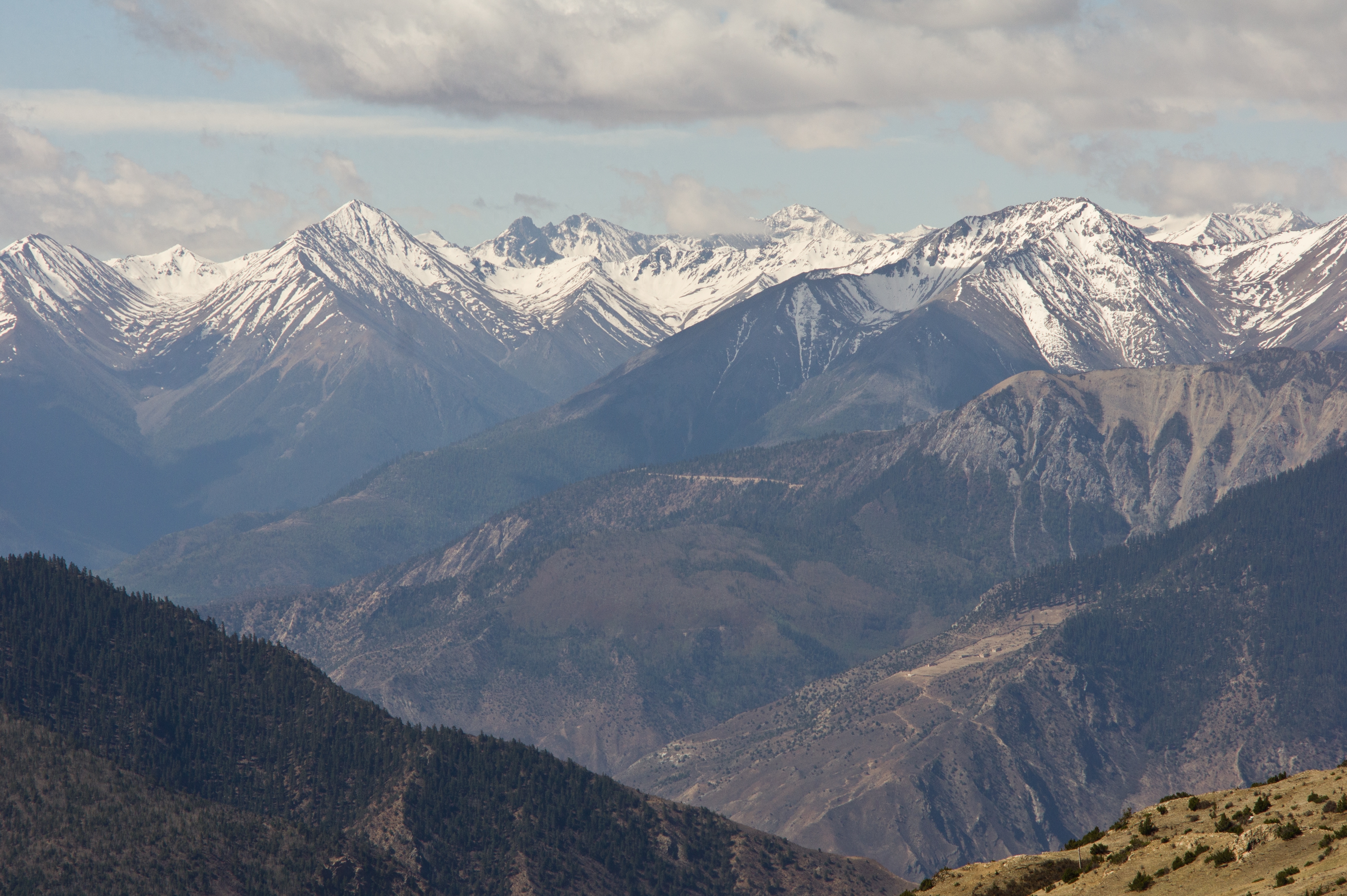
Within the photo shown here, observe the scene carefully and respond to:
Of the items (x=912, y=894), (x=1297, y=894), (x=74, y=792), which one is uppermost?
(x=74, y=792)

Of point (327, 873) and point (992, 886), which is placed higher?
point (327, 873)

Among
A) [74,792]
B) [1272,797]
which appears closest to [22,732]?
[74,792]

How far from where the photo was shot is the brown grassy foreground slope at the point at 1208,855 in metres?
77.1

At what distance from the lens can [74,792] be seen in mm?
188125

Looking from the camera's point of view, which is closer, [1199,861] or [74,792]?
[1199,861]

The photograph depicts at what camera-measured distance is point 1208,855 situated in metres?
82.5

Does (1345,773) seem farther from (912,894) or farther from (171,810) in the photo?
(171,810)

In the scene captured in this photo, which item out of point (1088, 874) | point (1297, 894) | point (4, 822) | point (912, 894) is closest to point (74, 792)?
point (4, 822)

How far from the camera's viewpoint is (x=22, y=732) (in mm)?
196500

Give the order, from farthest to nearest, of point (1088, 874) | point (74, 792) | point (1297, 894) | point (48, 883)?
point (74, 792), point (48, 883), point (1088, 874), point (1297, 894)

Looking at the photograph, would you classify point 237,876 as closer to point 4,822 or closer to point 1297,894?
point 4,822

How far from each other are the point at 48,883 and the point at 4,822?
1035 cm

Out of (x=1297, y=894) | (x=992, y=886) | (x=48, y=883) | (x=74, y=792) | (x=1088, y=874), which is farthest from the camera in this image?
(x=74, y=792)

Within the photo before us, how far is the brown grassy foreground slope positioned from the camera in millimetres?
77062
